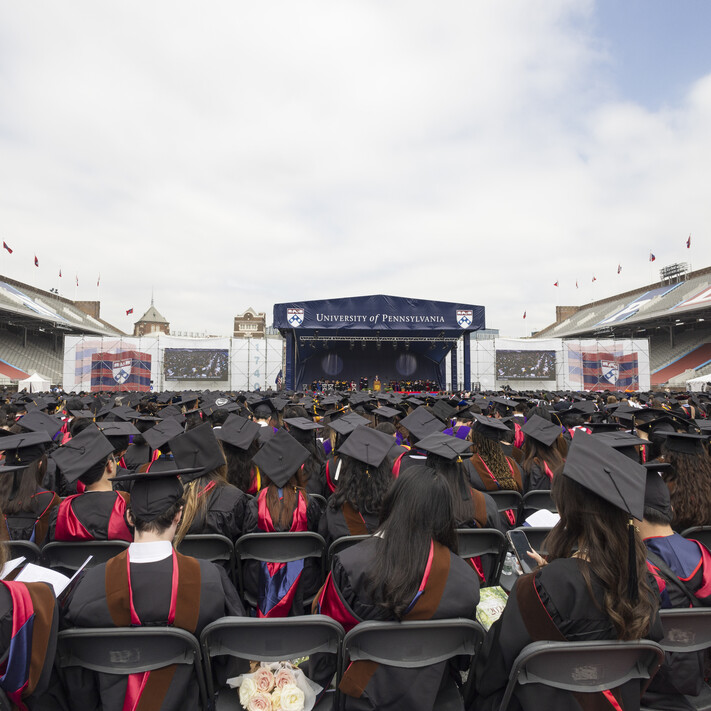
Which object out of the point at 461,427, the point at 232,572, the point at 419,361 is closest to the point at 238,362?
the point at 419,361

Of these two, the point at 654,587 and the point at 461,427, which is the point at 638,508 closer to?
the point at 654,587

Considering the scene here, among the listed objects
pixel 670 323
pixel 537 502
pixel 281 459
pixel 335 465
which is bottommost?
pixel 537 502

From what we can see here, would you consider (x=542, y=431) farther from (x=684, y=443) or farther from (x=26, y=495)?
(x=26, y=495)

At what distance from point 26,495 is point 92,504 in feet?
2.11

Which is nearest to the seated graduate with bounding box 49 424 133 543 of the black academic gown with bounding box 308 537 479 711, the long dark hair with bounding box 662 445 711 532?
the black academic gown with bounding box 308 537 479 711

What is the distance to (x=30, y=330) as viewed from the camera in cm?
3644

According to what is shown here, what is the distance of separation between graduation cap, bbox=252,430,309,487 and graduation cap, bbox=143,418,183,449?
4.38 feet

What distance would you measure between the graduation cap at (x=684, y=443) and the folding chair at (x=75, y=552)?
3.38 meters

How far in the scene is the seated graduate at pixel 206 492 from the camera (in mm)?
2738

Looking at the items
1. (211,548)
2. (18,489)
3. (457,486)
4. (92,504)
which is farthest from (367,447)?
(18,489)

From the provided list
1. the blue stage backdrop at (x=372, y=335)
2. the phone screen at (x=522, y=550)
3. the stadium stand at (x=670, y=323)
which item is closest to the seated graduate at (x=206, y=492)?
the phone screen at (x=522, y=550)

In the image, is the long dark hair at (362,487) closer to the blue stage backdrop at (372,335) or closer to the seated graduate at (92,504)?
the seated graduate at (92,504)

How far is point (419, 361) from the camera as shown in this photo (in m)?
32.0

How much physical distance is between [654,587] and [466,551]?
1095mm
